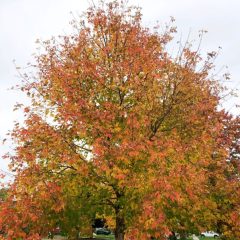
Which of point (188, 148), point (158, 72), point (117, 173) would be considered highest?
point (158, 72)

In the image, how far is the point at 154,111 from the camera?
15.1 m

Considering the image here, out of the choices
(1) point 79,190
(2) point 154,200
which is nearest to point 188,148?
(2) point 154,200

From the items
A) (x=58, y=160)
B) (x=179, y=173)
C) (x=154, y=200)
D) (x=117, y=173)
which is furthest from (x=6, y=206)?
(x=179, y=173)

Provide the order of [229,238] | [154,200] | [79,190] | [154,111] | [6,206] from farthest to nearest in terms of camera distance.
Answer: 1. [229,238]
2. [154,111]
3. [79,190]
4. [6,206]
5. [154,200]

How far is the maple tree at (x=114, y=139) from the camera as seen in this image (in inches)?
486

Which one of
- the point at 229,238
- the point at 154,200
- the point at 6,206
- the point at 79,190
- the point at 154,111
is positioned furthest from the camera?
the point at 229,238

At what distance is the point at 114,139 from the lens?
13.1 metres

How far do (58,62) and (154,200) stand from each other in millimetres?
7374

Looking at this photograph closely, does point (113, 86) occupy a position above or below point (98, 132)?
above

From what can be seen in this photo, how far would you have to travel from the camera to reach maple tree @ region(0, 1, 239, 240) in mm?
12336

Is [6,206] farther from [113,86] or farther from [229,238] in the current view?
[229,238]

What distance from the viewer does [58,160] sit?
13102 millimetres

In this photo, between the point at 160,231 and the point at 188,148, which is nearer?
the point at 160,231

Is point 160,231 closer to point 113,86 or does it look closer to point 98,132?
point 98,132
